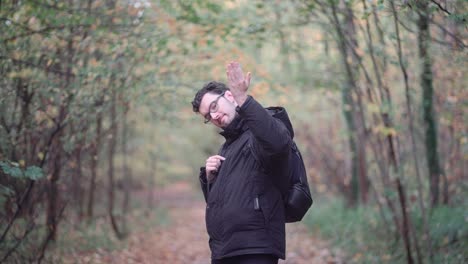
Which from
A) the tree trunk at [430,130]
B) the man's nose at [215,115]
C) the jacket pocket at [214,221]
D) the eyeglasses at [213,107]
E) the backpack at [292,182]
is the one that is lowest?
the jacket pocket at [214,221]

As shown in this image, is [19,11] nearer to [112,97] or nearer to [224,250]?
[112,97]

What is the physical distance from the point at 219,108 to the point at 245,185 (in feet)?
1.78

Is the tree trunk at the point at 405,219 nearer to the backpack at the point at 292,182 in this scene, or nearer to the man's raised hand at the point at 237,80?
the backpack at the point at 292,182

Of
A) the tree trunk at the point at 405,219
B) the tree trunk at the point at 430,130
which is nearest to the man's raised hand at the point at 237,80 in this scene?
the tree trunk at the point at 405,219

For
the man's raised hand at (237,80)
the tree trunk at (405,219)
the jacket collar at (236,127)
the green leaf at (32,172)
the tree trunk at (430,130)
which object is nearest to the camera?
the man's raised hand at (237,80)

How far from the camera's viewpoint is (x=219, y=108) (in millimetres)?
3033

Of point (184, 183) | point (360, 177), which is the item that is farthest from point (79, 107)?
point (184, 183)

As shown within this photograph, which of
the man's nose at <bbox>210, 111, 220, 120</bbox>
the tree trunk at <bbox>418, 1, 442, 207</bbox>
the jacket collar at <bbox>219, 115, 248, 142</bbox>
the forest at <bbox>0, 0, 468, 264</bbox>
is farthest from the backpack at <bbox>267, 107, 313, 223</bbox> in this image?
the tree trunk at <bbox>418, 1, 442, 207</bbox>

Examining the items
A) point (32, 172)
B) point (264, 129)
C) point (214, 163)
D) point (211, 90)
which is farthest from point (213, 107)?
point (32, 172)

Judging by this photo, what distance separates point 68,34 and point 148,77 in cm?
140

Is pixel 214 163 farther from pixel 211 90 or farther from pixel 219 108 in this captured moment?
pixel 211 90

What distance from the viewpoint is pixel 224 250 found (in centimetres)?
282

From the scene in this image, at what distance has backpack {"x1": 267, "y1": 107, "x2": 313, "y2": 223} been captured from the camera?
9.34 feet

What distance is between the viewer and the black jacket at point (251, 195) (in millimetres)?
2662
